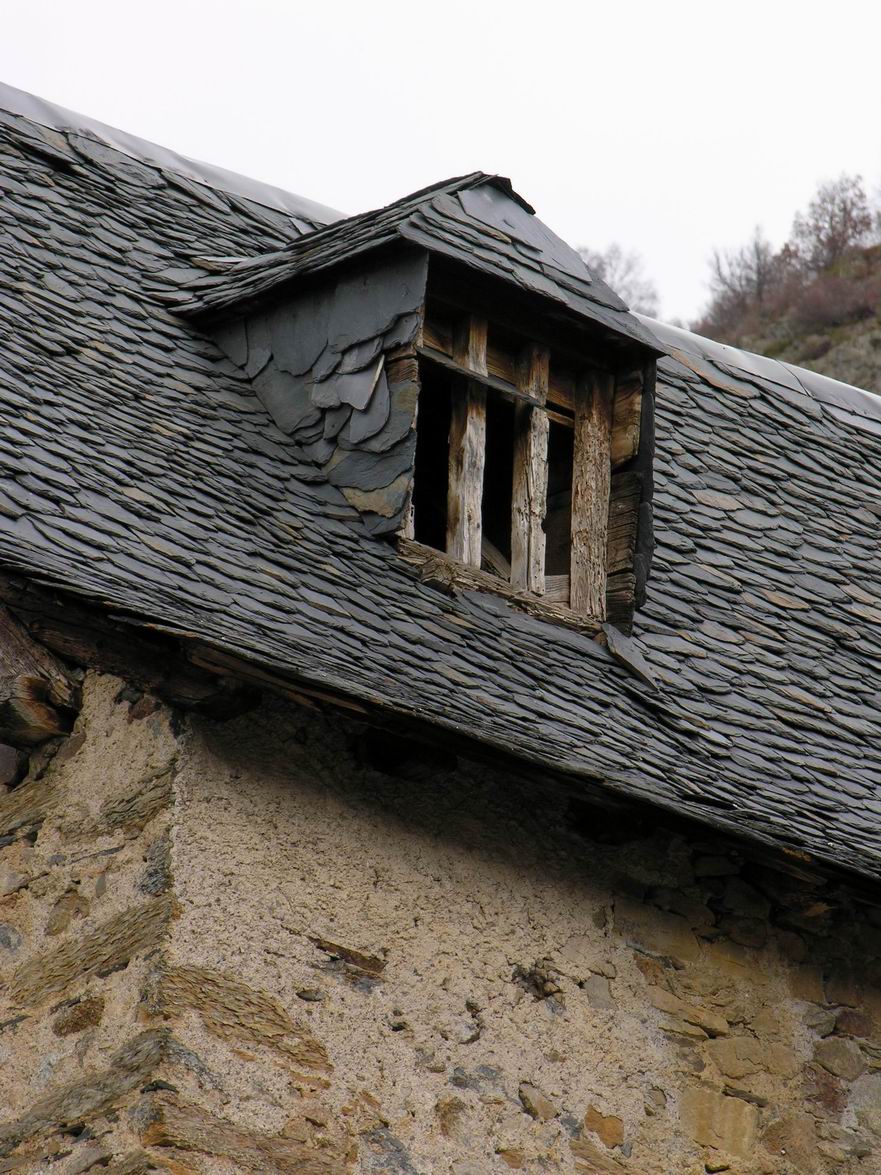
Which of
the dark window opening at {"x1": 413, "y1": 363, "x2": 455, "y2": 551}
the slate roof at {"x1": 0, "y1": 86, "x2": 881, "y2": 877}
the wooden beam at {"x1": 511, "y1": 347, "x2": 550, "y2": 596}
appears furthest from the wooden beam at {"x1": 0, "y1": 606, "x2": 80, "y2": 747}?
the dark window opening at {"x1": 413, "y1": 363, "x2": 455, "y2": 551}

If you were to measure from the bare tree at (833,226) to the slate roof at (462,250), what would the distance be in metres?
24.9

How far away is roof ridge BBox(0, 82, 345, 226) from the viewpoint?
292 inches

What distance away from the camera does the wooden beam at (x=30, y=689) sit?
14.6ft

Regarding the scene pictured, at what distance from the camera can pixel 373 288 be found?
19.7 ft

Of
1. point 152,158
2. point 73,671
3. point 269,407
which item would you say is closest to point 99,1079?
point 73,671

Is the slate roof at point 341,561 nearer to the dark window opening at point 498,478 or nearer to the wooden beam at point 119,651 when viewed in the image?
the wooden beam at point 119,651

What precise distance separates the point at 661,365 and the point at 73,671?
4652 mm

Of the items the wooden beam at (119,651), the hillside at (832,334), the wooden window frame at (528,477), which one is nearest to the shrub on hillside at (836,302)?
the hillside at (832,334)

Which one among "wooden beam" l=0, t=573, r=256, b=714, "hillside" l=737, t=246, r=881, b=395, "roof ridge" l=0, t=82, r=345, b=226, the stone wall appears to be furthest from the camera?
"hillside" l=737, t=246, r=881, b=395

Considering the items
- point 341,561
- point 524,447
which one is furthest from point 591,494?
point 341,561

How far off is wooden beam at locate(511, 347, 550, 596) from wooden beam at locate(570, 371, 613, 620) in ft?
0.50

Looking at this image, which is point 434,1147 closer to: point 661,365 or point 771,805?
point 771,805

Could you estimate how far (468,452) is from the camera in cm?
582

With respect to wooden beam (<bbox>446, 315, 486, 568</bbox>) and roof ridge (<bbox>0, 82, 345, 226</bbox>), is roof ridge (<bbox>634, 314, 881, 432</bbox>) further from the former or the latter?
wooden beam (<bbox>446, 315, 486, 568</bbox>)
